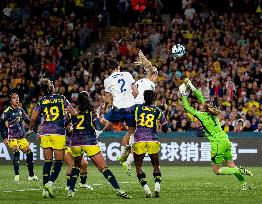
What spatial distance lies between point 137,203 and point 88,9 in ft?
78.5

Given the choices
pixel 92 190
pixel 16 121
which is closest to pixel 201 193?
pixel 92 190

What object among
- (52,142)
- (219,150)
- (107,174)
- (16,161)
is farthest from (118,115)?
(16,161)

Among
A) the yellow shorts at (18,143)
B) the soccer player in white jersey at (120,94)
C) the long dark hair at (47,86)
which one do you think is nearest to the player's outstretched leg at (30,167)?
the yellow shorts at (18,143)

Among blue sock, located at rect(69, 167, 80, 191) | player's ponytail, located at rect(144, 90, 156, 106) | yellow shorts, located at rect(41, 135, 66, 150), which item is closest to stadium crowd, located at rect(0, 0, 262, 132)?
yellow shorts, located at rect(41, 135, 66, 150)

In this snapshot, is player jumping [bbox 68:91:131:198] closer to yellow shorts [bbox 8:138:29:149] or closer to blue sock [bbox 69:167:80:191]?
blue sock [bbox 69:167:80:191]

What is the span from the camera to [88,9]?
38.8 m

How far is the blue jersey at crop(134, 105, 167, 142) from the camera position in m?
17.2

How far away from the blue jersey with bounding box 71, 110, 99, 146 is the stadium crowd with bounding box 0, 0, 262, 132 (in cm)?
1353

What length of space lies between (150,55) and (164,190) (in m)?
17.1

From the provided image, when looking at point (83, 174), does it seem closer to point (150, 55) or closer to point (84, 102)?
point (84, 102)

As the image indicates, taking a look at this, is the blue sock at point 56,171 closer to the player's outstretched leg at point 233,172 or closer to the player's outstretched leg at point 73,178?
the player's outstretched leg at point 73,178

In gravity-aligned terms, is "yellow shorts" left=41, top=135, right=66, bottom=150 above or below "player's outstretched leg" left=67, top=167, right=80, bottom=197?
above

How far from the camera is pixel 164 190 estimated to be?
1878 centimetres

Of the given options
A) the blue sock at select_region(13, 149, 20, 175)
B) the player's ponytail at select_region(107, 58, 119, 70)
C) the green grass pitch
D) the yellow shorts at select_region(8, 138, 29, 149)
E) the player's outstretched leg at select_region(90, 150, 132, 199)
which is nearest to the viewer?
the green grass pitch
